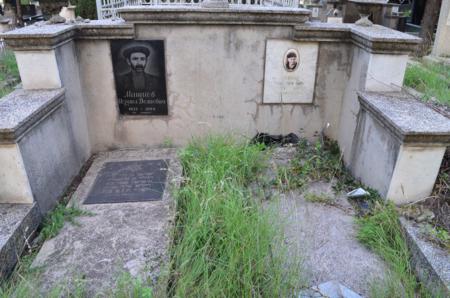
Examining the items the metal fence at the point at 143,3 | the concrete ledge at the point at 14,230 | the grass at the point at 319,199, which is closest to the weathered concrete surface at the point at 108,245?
the concrete ledge at the point at 14,230

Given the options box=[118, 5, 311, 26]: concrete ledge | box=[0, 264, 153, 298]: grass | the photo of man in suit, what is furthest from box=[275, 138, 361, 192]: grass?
box=[0, 264, 153, 298]: grass

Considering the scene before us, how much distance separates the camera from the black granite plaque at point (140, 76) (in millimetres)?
3746

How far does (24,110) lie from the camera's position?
2.82 metres

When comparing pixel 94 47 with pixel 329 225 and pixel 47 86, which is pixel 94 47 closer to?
pixel 47 86

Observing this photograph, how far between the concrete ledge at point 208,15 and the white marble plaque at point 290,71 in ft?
0.83

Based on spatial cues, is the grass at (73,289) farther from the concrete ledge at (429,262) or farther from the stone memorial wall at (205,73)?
the concrete ledge at (429,262)

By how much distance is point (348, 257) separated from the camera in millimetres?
2586

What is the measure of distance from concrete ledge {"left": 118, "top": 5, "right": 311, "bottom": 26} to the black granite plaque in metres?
0.25

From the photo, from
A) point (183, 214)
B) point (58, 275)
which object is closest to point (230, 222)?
point (183, 214)

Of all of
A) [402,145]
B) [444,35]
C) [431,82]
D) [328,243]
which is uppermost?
[444,35]

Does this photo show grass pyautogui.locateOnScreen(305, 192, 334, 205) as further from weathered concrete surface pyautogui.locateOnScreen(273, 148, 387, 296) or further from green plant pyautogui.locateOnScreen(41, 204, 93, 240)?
green plant pyautogui.locateOnScreen(41, 204, 93, 240)

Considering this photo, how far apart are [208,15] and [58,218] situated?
230 cm

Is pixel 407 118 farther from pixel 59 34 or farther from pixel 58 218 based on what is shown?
pixel 59 34

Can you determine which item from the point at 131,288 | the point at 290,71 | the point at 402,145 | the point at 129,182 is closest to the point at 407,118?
the point at 402,145
